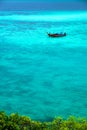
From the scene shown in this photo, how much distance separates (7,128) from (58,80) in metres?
6.01

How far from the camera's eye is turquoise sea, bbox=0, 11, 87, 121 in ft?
22.5

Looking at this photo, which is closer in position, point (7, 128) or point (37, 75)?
point (7, 128)

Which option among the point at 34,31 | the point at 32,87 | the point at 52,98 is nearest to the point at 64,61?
the point at 32,87

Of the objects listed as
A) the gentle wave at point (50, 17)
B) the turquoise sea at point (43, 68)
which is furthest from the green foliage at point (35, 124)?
the gentle wave at point (50, 17)

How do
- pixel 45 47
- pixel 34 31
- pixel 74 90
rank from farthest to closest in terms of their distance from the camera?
pixel 34 31 < pixel 45 47 < pixel 74 90

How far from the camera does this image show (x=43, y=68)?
983cm

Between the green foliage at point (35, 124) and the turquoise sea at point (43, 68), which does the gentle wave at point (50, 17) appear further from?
the green foliage at point (35, 124)

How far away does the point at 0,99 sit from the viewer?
7.25 metres

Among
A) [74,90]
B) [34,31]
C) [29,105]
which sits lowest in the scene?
[29,105]

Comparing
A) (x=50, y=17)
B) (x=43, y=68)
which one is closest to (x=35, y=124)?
(x=43, y=68)

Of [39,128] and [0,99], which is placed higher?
[0,99]

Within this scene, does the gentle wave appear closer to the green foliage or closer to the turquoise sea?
the turquoise sea

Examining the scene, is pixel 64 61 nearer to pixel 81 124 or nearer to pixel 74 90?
pixel 74 90

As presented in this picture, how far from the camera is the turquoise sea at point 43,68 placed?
22.5 ft
